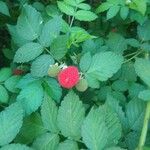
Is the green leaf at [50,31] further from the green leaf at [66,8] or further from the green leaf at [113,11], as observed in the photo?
the green leaf at [113,11]

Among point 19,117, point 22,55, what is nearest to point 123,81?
point 22,55

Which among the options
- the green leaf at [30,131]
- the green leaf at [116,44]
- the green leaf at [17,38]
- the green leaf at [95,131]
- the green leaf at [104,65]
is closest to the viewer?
the green leaf at [95,131]

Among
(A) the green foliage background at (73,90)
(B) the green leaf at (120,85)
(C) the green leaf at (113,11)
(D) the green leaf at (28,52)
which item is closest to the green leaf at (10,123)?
(A) the green foliage background at (73,90)

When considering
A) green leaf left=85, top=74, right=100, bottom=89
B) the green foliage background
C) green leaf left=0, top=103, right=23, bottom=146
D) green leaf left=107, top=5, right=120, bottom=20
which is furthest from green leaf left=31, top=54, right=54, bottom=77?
green leaf left=107, top=5, right=120, bottom=20

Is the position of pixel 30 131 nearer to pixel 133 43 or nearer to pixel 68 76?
pixel 68 76

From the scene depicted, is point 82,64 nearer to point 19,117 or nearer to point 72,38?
point 72,38

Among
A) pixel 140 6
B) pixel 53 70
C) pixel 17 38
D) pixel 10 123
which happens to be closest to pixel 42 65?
pixel 53 70
